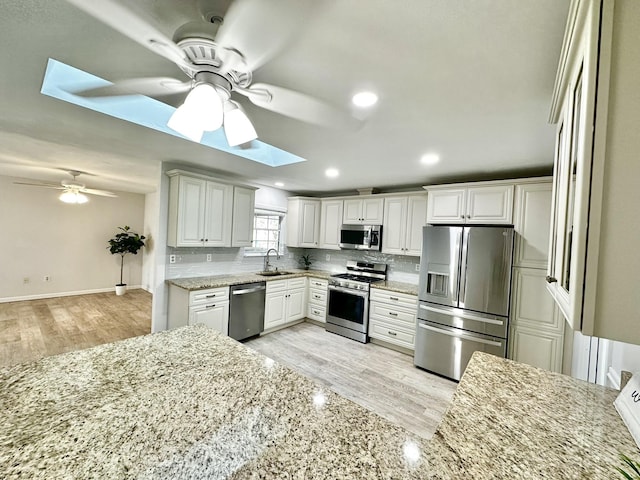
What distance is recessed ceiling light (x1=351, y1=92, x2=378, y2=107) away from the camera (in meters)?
1.56

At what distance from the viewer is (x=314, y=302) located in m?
4.55

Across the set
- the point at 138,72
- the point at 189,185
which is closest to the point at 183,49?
the point at 138,72

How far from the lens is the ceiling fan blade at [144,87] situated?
1.32 metres

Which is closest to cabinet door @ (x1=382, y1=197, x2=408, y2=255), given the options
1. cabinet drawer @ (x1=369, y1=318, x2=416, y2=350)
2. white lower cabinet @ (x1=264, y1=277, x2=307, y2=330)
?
cabinet drawer @ (x1=369, y1=318, x2=416, y2=350)

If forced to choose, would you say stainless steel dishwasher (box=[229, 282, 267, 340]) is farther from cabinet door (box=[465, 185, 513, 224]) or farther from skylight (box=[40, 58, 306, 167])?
cabinet door (box=[465, 185, 513, 224])

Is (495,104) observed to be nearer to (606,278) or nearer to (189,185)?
(606,278)

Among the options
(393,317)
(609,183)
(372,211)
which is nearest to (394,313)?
(393,317)

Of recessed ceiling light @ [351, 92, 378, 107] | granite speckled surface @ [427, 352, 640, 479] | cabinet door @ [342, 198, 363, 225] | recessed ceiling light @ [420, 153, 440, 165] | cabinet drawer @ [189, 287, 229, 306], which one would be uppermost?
recessed ceiling light @ [420, 153, 440, 165]

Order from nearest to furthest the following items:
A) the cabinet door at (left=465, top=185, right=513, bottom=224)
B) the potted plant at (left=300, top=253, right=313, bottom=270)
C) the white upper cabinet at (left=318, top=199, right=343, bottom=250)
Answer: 1. the cabinet door at (left=465, top=185, right=513, bottom=224)
2. the white upper cabinet at (left=318, top=199, right=343, bottom=250)
3. the potted plant at (left=300, top=253, right=313, bottom=270)

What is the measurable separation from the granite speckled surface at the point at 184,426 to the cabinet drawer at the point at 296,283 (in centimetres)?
309

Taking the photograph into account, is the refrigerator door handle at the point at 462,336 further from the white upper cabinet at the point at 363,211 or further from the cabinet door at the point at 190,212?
the cabinet door at the point at 190,212

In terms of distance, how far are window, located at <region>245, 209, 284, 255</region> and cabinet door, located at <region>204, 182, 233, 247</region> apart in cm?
77

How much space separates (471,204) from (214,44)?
3.12 meters

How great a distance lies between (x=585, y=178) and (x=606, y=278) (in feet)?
0.82
